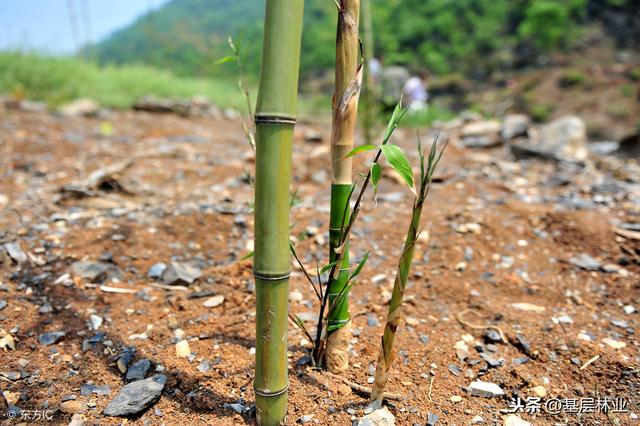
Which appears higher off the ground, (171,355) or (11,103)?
(11,103)

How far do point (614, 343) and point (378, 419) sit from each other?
0.91 metres

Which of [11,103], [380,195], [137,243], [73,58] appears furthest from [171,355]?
[73,58]

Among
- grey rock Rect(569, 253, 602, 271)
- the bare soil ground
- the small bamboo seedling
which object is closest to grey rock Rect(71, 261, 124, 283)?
the bare soil ground

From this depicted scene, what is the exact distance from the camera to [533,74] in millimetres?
9664

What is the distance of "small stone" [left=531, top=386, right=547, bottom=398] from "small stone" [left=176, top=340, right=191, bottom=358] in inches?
39.0

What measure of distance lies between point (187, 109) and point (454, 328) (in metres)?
5.43

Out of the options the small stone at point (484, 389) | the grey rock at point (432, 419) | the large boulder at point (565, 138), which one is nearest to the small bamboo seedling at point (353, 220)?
the grey rock at point (432, 419)

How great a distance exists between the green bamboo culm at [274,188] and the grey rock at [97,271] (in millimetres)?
997

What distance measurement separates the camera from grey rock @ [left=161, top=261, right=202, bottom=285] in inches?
69.0

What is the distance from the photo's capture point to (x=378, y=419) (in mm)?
1083

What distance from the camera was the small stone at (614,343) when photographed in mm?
1459

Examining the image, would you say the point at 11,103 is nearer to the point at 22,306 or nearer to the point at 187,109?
the point at 187,109

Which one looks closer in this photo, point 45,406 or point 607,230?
point 45,406

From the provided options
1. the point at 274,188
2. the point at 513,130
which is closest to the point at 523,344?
the point at 274,188
